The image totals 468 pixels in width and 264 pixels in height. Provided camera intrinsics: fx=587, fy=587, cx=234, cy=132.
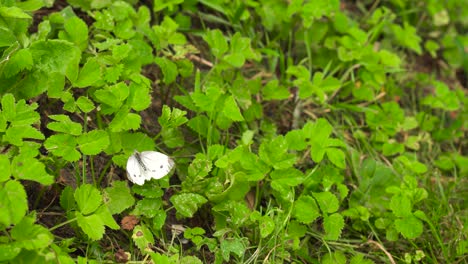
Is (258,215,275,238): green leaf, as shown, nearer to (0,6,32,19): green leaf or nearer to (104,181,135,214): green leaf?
(104,181,135,214): green leaf

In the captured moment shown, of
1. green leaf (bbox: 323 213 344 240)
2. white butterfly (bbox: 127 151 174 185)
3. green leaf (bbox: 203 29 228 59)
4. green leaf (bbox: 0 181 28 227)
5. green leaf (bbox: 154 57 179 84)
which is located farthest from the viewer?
green leaf (bbox: 203 29 228 59)

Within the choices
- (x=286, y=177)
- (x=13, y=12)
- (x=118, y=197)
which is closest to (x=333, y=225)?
(x=286, y=177)

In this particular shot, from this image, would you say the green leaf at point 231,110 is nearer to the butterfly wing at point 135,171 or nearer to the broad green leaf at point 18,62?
the butterfly wing at point 135,171

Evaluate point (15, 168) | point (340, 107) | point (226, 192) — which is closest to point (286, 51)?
point (340, 107)

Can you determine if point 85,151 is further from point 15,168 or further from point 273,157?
point 273,157

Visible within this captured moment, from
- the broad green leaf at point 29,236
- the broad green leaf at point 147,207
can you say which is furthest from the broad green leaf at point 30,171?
the broad green leaf at point 147,207

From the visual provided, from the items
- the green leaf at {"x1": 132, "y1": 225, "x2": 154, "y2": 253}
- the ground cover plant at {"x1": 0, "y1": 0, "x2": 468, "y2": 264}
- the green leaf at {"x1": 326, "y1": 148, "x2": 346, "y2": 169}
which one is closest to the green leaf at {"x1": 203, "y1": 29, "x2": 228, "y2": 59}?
the ground cover plant at {"x1": 0, "y1": 0, "x2": 468, "y2": 264}

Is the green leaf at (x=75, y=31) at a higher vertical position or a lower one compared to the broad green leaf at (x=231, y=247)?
higher
